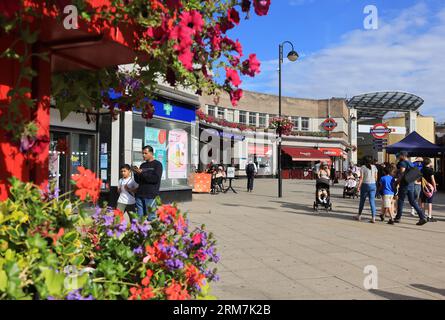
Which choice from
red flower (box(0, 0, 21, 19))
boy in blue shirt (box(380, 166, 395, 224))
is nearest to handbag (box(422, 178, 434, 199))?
boy in blue shirt (box(380, 166, 395, 224))

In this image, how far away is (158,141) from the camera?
1249 centimetres

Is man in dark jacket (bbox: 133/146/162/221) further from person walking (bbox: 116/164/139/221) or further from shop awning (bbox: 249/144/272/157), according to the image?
shop awning (bbox: 249/144/272/157)

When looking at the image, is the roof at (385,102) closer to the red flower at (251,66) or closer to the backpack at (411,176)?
the backpack at (411,176)

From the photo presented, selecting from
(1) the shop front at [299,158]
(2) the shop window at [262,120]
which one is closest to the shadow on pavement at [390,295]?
(1) the shop front at [299,158]

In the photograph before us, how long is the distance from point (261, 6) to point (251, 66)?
1.05 ft

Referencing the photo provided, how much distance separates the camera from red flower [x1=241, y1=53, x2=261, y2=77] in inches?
88.5

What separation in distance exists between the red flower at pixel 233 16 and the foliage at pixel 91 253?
1.24 meters

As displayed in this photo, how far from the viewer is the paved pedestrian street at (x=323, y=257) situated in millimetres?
4504

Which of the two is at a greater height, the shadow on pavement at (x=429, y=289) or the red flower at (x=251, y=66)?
the red flower at (x=251, y=66)

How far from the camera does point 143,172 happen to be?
6.48m

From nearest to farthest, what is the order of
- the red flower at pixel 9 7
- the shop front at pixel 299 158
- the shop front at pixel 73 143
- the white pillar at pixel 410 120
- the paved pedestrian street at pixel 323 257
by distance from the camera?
the red flower at pixel 9 7 → the paved pedestrian street at pixel 323 257 → the shop front at pixel 73 143 → the shop front at pixel 299 158 → the white pillar at pixel 410 120

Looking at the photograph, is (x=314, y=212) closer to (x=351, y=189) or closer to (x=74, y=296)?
(x=351, y=189)
